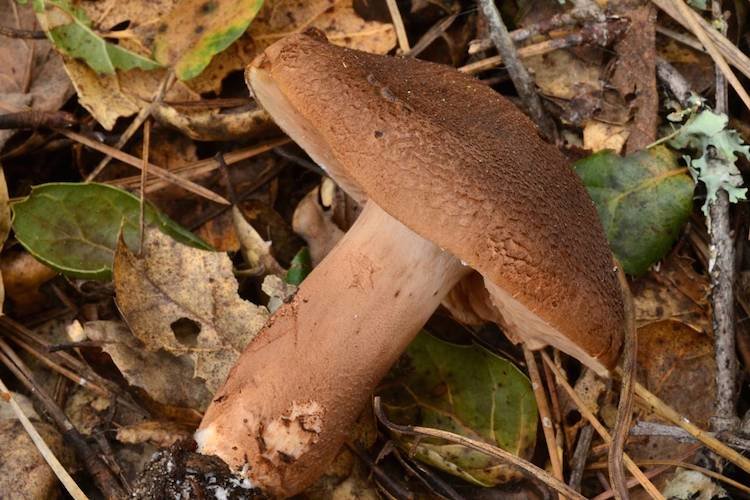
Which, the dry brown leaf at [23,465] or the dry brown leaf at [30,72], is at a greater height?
the dry brown leaf at [30,72]

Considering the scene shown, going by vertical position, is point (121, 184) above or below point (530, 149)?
below

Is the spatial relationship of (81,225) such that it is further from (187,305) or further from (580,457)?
(580,457)

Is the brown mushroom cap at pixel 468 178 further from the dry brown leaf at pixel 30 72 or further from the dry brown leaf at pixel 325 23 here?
the dry brown leaf at pixel 30 72

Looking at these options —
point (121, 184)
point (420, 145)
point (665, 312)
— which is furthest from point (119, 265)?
point (665, 312)

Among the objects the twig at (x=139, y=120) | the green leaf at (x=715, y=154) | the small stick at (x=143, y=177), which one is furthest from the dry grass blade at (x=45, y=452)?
the green leaf at (x=715, y=154)

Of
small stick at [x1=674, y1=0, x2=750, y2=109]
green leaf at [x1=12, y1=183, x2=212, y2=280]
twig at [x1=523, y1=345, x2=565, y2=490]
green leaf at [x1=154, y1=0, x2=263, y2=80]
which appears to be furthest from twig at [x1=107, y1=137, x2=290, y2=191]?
small stick at [x1=674, y1=0, x2=750, y2=109]

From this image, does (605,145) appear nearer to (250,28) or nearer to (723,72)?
(723,72)
